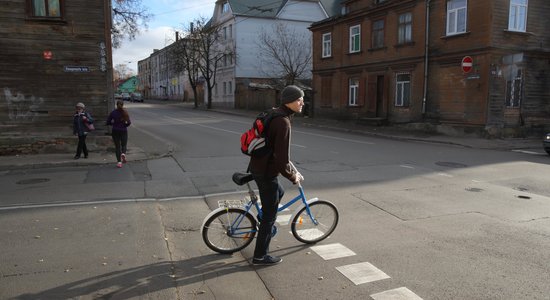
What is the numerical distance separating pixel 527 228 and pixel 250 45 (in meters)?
42.0

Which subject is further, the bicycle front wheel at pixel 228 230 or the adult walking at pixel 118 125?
the adult walking at pixel 118 125

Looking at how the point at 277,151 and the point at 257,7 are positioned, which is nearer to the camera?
the point at 277,151

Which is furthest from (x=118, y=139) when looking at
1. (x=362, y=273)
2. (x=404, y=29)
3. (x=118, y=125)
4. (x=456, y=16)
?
(x=404, y=29)

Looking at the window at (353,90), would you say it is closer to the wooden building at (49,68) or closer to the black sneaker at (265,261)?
the wooden building at (49,68)

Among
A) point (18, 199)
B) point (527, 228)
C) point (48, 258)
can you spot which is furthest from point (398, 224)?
point (18, 199)

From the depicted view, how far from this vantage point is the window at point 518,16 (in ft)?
65.7

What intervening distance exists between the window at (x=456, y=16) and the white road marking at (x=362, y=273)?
62.6 ft

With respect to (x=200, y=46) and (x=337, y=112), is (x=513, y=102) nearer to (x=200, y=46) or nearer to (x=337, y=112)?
(x=337, y=112)

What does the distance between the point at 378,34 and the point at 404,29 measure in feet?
7.79

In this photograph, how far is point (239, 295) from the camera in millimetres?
4125

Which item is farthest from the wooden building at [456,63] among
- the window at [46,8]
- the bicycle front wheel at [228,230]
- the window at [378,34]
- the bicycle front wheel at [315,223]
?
the bicycle front wheel at [228,230]

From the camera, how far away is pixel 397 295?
13.4ft

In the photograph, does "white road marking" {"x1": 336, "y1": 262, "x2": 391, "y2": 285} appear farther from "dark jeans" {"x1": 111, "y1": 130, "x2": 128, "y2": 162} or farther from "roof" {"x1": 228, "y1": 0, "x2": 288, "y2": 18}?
"roof" {"x1": 228, "y1": 0, "x2": 288, "y2": 18}

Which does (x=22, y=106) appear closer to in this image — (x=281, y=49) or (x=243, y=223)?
(x=243, y=223)
